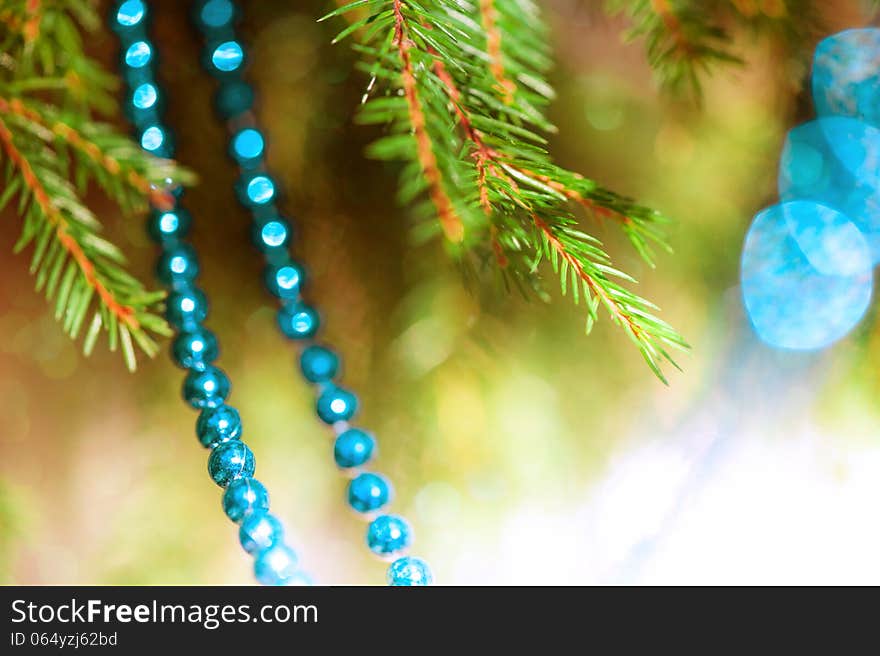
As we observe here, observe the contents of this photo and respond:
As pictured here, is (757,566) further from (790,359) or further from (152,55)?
(152,55)

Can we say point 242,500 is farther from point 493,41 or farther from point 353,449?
point 493,41

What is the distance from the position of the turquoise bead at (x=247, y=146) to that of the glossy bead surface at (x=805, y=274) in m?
0.30

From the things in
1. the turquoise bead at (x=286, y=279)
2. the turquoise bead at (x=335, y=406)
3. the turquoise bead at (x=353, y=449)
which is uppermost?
the turquoise bead at (x=286, y=279)

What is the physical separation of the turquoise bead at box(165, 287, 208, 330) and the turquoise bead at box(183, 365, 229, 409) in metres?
0.03

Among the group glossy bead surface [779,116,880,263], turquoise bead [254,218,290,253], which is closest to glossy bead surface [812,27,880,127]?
glossy bead surface [779,116,880,263]

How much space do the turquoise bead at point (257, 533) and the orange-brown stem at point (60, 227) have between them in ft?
0.34

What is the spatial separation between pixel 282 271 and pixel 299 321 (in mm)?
30

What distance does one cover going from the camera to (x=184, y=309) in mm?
374

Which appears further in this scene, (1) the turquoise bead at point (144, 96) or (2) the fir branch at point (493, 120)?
(1) the turquoise bead at point (144, 96)

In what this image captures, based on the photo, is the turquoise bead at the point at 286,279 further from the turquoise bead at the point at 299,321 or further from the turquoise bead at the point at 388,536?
the turquoise bead at the point at 388,536

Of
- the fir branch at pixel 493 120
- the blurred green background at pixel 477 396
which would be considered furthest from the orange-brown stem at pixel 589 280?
the blurred green background at pixel 477 396

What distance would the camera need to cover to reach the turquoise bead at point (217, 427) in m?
0.35

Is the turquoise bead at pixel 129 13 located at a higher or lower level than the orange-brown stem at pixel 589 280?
higher

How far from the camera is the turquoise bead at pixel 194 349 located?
1.21 feet
